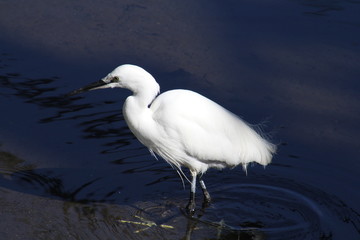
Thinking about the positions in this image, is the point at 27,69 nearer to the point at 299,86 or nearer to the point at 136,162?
the point at 136,162

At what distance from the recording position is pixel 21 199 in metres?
4.57

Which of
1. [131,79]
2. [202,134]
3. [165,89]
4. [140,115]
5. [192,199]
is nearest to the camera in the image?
[131,79]

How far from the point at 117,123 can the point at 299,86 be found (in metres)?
1.74

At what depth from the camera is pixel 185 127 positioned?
4453 millimetres

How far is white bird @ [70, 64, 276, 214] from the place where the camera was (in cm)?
427

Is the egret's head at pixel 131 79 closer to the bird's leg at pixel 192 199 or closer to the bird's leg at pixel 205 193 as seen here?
the bird's leg at pixel 192 199

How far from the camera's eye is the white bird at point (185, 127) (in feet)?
14.0

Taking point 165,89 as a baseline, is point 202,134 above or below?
above

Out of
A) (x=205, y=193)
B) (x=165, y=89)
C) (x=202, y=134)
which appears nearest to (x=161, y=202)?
(x=205, y=193)

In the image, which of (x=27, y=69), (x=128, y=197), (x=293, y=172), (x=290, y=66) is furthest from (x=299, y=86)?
(x=27, y=69)

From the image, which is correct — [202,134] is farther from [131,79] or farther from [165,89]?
[165,89]

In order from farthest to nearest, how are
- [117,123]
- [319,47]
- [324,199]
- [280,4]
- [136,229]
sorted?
[280,4] < [319,47] < [117,123] < [324,199] < [136,229]

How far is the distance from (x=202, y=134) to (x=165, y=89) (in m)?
1.43

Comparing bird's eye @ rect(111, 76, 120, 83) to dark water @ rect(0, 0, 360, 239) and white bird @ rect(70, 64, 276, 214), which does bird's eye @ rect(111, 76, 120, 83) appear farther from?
dark water @ rect(0, 0, 360, 239)
